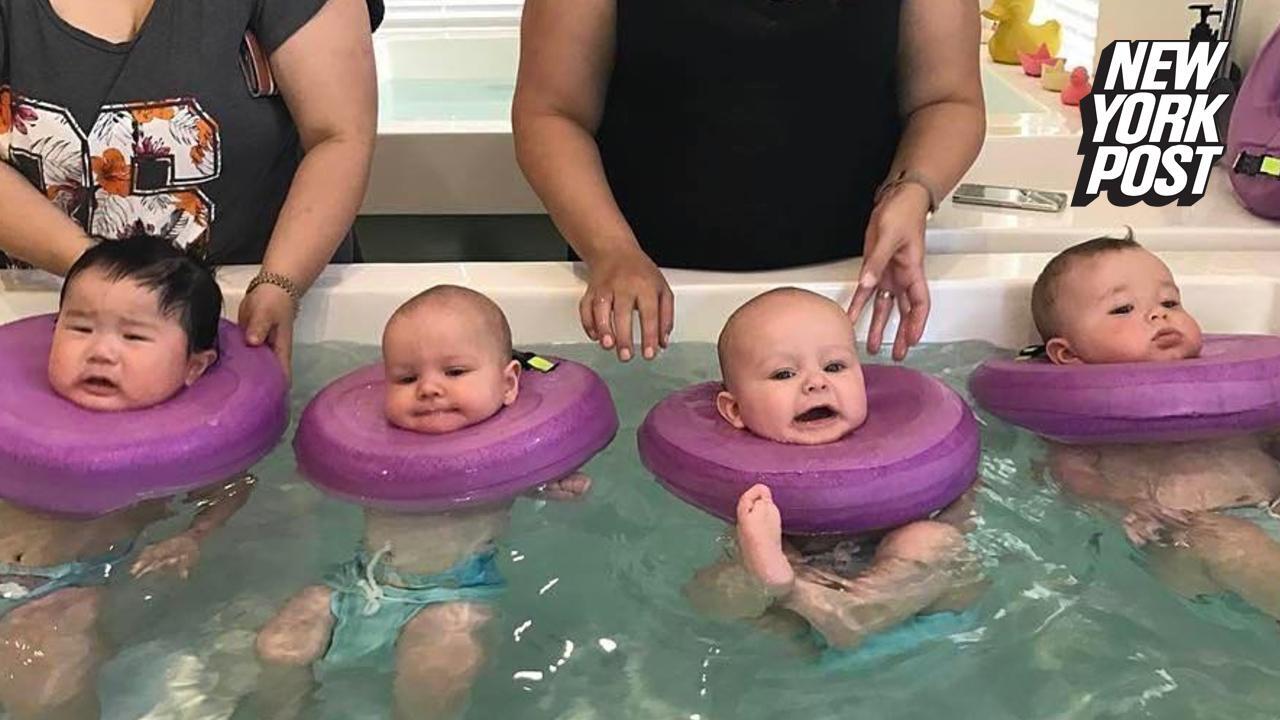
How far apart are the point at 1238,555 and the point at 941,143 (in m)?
0.62

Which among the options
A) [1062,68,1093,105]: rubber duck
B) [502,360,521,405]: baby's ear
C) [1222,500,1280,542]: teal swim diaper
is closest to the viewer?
[1222,500,1280,542]: teal swim diaper

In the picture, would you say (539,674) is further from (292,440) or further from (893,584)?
(292,440)

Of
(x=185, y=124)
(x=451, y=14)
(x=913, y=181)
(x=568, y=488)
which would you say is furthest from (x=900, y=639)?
(x=451, y=14)

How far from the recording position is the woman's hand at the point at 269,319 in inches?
63.4

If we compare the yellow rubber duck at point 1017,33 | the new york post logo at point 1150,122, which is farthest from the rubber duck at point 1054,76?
the new york post logo at point 1150,122

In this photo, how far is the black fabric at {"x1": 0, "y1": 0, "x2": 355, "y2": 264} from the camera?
163 cm

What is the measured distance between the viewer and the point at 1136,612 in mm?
1312

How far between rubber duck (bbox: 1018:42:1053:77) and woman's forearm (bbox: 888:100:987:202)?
4.34ft

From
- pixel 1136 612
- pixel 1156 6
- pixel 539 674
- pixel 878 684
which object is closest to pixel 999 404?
pixel 1136 612

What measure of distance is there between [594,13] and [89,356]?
703 millimetres

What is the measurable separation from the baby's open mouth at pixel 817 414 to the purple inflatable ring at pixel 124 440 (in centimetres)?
58

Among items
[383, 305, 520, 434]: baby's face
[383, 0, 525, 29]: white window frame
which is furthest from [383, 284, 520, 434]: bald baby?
[383, 0, 525, 29]: white window frame

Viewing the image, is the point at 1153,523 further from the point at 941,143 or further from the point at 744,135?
the point at 744,135

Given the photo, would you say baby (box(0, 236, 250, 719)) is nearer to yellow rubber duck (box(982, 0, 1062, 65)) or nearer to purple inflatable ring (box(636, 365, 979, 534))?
purple inflatable ring (box(636, 365, 979, 534))
